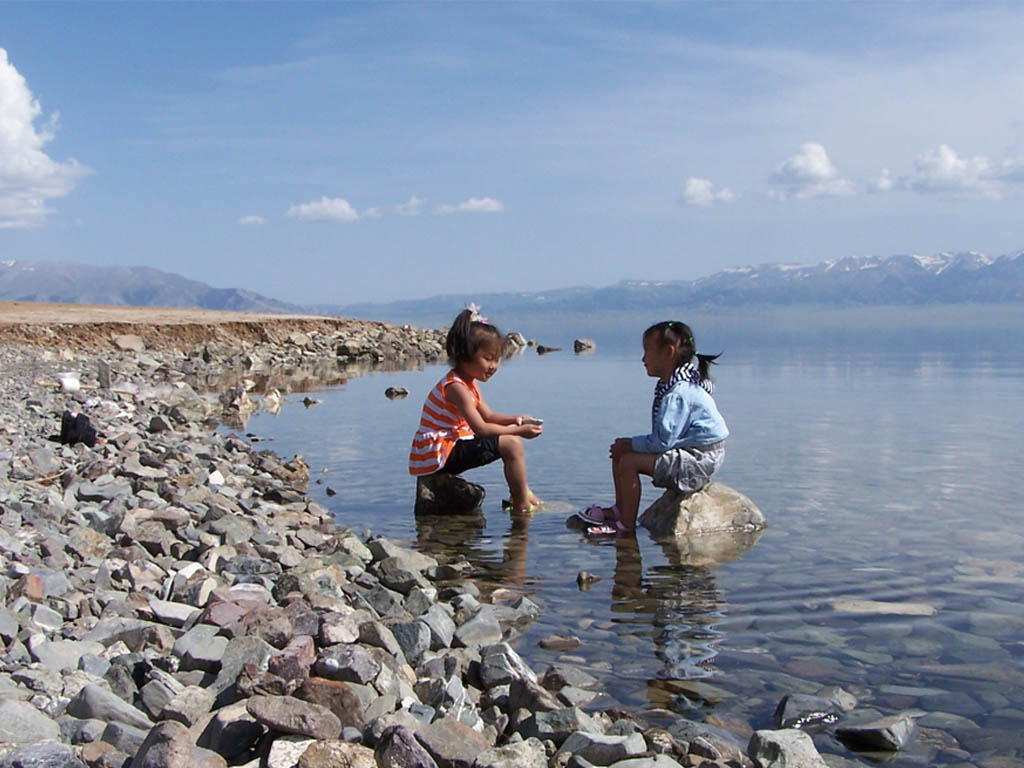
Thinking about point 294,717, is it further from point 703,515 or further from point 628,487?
point 703,515

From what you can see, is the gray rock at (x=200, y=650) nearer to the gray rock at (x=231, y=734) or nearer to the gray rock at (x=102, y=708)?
the gray rock at (x=102, y=708)

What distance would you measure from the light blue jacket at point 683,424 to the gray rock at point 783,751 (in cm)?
425

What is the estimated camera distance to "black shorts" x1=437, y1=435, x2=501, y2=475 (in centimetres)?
902

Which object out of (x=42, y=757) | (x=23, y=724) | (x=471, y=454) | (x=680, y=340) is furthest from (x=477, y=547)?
(x=42, y=757)

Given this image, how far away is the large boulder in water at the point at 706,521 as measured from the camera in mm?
8039

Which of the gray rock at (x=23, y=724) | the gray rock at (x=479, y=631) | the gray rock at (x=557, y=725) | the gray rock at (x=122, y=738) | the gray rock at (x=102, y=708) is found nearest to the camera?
the gray rock at (x=23, y=724)

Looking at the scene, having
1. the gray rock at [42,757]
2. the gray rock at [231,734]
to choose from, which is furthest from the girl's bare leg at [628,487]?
the gray rock at [42,757]

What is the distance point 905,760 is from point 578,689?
1.48 m

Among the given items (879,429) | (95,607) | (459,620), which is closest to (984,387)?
(879,429)

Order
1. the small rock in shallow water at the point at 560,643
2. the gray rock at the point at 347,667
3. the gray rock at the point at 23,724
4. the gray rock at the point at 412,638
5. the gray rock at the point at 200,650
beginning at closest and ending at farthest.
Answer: the gray rock at the point at 23,724 → the gray rock at the point at 347,667 → the gray rock at the point at 200,650 → the gray rock at the point at 412,638 → the small rock in shallow water at the point at 560,643

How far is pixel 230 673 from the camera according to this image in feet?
12.9

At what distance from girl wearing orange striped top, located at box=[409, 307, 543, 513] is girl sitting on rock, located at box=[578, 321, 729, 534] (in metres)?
0.97

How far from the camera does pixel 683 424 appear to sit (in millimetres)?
8258

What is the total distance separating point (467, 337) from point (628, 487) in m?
1.96
